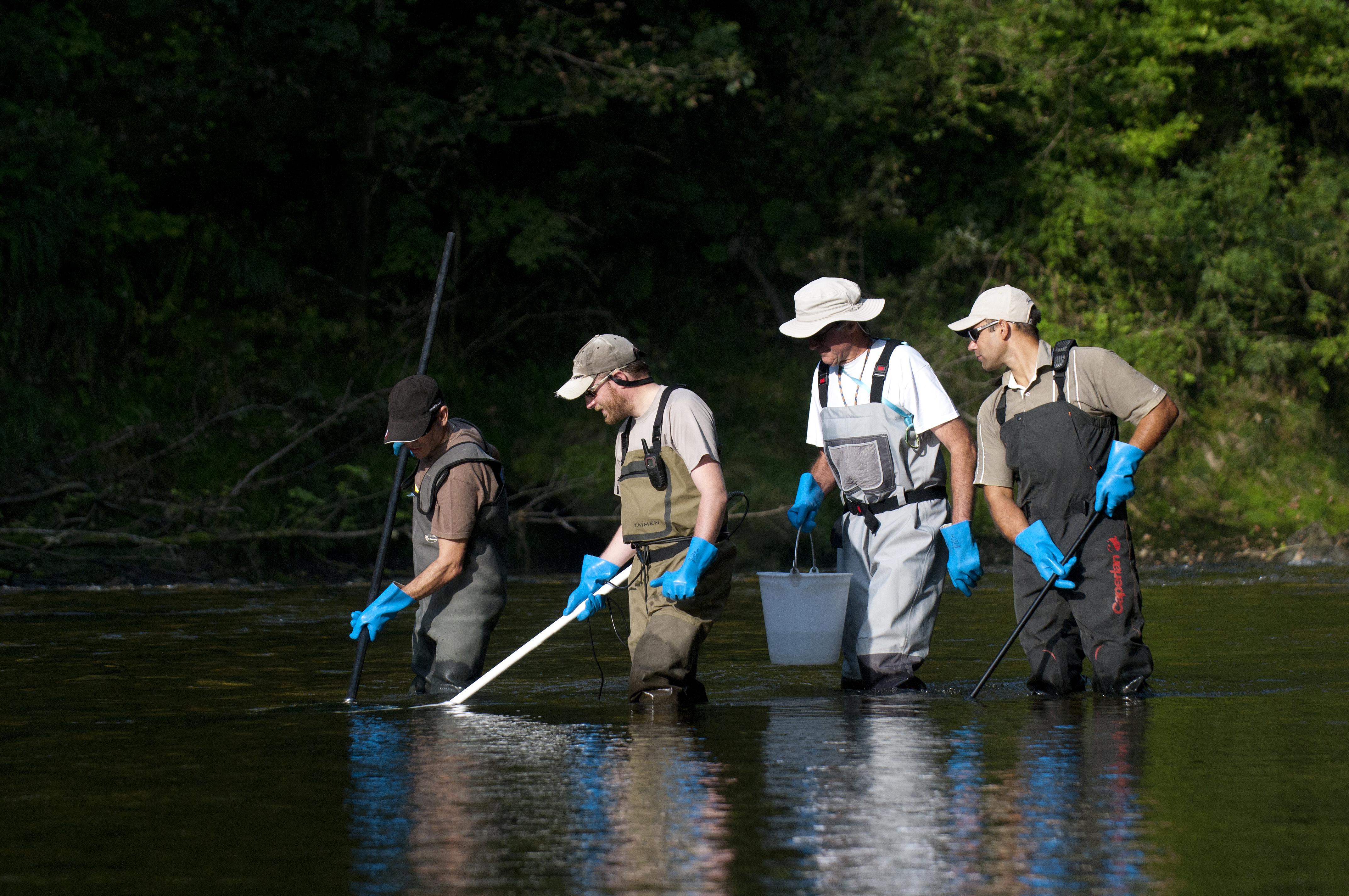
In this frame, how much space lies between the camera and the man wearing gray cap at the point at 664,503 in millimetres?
6270

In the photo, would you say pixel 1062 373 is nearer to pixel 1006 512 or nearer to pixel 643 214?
pixel 1006 512

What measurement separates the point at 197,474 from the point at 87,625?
4.77 meters

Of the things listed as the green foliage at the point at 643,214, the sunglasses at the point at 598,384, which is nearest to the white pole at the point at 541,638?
the sunglasses at the point at 598,384

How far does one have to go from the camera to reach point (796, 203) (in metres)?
22.3

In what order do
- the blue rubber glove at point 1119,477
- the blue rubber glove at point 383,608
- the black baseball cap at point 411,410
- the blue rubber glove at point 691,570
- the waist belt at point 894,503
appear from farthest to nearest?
the waist belt at point 894,503 → the blue rubber glove at point 383,608 → the blue rubber glove at point 1119,477 → the black baseball cap at point 411,410 → the blue rubber glove at point 691,570

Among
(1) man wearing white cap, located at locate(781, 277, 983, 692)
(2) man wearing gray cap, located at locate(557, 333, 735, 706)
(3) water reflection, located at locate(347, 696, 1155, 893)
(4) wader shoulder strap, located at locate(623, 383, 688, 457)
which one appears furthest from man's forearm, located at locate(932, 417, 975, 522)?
(4) wader shoulder strap, located at locate(623, 383, 688, 457)

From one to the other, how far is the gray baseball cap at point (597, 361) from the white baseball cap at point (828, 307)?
0.71m

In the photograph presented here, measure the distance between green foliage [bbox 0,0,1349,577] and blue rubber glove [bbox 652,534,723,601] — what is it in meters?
9.56

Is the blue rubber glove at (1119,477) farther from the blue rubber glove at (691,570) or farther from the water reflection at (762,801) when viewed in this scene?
the blue rubber glove at (691,570)

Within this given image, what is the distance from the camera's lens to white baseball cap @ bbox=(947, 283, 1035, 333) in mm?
6895

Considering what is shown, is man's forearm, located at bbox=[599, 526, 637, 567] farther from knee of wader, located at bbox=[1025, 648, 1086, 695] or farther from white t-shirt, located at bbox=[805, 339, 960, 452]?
knee of wader, located at bbox=[1025, 648, 1086, 695]

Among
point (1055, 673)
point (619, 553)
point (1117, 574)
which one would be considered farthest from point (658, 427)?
point (1055, 673)

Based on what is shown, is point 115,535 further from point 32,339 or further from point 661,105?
point 661,105

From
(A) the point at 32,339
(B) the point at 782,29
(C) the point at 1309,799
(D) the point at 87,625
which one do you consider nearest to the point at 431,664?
(C) the point at 1309,799
